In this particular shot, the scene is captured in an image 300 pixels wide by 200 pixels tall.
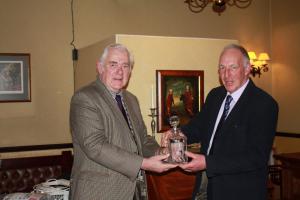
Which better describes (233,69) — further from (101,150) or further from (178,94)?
(178,94)

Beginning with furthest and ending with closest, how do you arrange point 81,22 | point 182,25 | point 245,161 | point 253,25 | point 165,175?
1. point 253,25
2. point 182,25
3. point 81,22
4. point 165,175
5. point 245,161

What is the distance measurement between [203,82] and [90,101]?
188 cm

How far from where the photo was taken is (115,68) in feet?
7.26

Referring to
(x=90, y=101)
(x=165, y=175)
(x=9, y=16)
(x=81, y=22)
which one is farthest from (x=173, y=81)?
(x=9, y=16)

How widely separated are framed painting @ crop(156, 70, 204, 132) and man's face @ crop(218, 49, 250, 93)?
4.52 feet

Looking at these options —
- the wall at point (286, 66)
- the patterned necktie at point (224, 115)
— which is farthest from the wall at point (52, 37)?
the patterned necktie at point (224, 115)

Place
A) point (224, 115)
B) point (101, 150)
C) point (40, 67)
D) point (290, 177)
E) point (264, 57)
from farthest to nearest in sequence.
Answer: point (264, 57)
point (40, 67)
point (290, 177)
point (224, 115)
point (101, 150)

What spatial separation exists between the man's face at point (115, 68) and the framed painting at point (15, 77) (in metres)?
2.67

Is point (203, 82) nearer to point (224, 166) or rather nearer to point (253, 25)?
point (224, 166)

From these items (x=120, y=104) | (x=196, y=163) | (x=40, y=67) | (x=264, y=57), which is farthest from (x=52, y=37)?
(x=196, y=163)

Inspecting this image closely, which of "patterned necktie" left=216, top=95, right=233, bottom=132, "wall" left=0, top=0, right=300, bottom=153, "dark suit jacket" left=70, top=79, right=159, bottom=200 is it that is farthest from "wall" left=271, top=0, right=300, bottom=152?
"dark suit jacket" left=70, top=79, right=159, bottom=200

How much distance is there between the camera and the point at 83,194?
6.65 feet

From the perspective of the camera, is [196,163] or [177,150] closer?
[196,163]

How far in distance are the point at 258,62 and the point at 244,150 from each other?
413 cm
